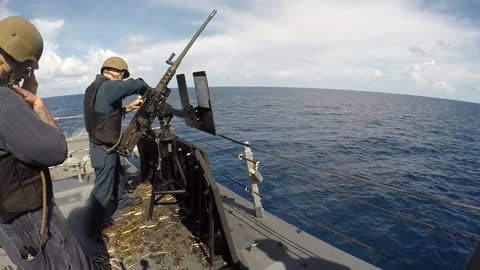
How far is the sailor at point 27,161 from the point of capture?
1797 millimetres

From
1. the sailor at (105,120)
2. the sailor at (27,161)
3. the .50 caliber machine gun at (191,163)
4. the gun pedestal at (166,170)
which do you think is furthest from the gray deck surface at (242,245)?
the sailor at (27,161)

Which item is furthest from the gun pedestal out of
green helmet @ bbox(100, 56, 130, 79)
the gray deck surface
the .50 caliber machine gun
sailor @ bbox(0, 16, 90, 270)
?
sailor @ bbox(0, 16, 90, 270)

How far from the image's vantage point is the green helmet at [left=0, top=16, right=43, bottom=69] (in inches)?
71.7

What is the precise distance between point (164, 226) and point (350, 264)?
3.27m

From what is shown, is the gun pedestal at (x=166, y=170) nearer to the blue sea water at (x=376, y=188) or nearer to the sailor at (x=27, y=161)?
the blue sea water at (x=376, y=188)

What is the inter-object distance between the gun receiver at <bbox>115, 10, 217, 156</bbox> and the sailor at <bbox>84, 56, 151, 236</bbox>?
18 cm

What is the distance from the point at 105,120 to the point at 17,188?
3.06 m

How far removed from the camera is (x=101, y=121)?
4.93 meters

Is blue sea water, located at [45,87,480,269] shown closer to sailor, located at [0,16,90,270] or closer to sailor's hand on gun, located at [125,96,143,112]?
sailor, located at [0,16,90,270]

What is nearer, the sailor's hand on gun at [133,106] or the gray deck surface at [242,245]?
the gray deck surface at [242,245]

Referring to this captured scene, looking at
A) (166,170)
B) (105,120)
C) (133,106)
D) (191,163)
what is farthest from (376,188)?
(105,120)

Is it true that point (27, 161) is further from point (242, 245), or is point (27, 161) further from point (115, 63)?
point (242, 245)

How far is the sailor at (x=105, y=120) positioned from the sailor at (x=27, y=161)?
2.34 m

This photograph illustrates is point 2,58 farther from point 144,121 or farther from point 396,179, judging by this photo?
point 396,179
